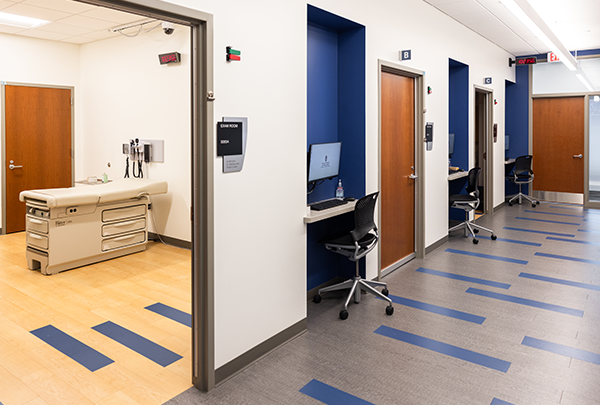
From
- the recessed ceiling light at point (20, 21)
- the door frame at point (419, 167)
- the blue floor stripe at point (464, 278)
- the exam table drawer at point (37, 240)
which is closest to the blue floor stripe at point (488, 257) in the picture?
the door frame at point (419, 167)

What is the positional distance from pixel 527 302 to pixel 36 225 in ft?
15.1

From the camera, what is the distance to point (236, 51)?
243cm

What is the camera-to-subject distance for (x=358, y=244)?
332 centimetres

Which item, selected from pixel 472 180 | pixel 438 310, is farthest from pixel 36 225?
pixel 472 180

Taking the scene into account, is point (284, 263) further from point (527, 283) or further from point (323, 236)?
point (527, 283)

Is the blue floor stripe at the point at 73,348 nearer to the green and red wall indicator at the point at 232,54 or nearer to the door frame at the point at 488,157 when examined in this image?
the green and red wall indicator at the point at 232,54

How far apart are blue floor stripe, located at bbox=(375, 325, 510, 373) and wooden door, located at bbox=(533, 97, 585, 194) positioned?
7.28m

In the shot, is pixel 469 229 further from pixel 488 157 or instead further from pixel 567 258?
pixel 488 157

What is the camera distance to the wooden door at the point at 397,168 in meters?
4.25

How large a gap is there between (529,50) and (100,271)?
26.2 ft

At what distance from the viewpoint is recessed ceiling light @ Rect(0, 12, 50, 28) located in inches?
205

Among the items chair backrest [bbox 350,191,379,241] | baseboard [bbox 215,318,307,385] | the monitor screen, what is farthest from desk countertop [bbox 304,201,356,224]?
baseboard [bbox 215,318,307,385]

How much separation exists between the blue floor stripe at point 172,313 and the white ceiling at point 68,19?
3.09 meters

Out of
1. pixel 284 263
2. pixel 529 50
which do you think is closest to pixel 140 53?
pixel 284 263
